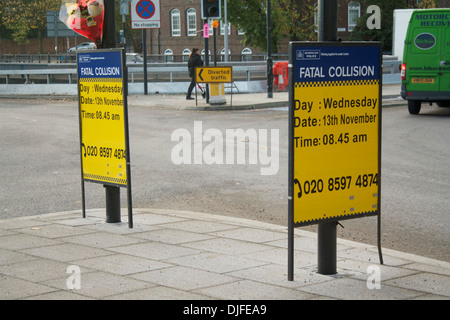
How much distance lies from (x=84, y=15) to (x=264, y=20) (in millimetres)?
43789

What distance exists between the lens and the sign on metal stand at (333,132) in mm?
5516

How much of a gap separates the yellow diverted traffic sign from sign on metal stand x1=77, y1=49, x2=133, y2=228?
15.7 meters

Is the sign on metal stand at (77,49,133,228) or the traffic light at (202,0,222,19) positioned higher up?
the traffic light at (202,0,222,19)

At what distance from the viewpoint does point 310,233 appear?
7.86 meters

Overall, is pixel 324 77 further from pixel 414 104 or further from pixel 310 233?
pixel 414 104

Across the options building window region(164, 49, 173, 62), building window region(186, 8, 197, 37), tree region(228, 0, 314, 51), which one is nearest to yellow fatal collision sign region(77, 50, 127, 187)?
tree region(228, 0, 314, 51)

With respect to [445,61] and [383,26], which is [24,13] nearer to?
[383,26]

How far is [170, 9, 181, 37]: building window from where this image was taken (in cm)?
7462

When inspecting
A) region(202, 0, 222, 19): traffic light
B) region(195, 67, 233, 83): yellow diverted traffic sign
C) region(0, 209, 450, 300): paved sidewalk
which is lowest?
region(0, 209, 450, 300): paved sidewalk

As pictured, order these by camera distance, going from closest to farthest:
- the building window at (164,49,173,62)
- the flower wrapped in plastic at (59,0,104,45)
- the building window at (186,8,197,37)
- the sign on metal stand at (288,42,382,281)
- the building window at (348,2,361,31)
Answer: the sign on metal stand at (288,42,382,281)
the flower wrapped in plastic at (59,0,104,45)
the building window at (164,49,173,62)
the building window at (348,2,361,31)
the building window at (186,8,197,37)

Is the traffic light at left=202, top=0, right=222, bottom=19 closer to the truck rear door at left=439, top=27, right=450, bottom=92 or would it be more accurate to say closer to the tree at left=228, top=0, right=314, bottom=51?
the truck rear door at left=439, top=27, right=450, bottom=92

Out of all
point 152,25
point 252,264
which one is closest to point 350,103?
point 252,264

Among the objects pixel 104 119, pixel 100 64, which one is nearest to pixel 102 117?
pixel 104 119

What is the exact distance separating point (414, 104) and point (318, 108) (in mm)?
16561
